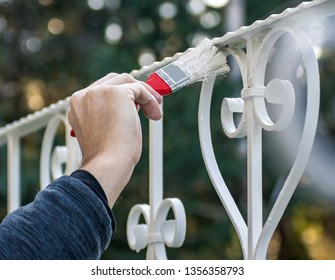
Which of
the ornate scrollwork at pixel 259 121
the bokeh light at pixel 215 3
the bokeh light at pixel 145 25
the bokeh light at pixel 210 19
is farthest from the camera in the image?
the bokeh light at pixel 145 25

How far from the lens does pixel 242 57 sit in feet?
3.98

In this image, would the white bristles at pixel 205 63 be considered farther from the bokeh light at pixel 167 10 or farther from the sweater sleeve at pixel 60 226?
the bokeh light at pixel 167 10

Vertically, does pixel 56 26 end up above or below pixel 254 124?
above

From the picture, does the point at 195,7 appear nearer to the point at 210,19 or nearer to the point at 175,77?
the point at 210,19

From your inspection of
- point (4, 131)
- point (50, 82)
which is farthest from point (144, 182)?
point (4, 131)

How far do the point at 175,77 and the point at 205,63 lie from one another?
0.17 feet

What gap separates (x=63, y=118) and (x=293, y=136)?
1.65ft

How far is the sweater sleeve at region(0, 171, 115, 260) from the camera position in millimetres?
882

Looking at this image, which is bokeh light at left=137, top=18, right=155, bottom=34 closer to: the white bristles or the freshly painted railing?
the freshly painted railing

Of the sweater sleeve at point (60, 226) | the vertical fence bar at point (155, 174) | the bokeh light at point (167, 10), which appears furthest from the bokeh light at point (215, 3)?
the sweater sleeve at point (60, 226)

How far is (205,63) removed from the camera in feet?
4.08

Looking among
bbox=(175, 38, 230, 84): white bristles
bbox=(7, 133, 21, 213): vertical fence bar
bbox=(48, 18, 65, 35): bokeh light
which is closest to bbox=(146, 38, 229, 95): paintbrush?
bbox=(175, 38, 230, 84): white bristles

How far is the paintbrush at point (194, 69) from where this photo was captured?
123 centimetres

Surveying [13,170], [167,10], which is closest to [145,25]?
[167,10]
